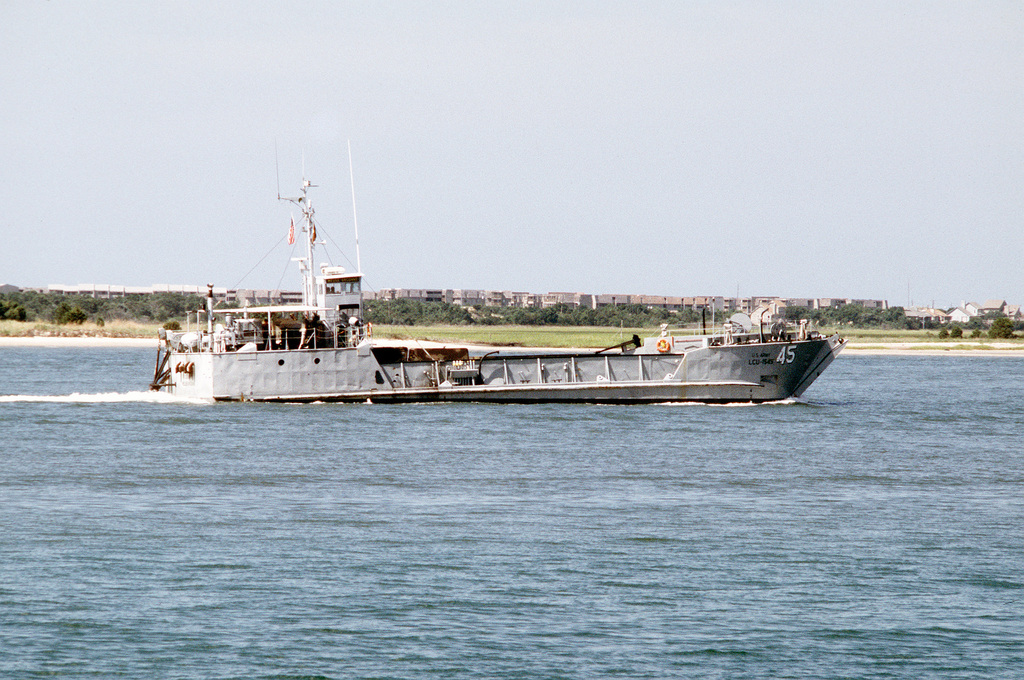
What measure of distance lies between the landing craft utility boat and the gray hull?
0.13 feet

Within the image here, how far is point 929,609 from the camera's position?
16828 millimetres

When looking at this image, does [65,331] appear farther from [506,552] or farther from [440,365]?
[506,552]

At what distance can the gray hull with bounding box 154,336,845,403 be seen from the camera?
45.2 m

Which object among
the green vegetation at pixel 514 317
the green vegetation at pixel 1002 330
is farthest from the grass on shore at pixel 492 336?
the green vegetation at pixel 514 317

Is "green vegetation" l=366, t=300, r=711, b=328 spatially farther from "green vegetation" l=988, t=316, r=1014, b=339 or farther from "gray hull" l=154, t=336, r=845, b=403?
"gray hull" l=154, t=336, r=845, b=403

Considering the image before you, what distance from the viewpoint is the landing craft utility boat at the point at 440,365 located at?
4519 cm

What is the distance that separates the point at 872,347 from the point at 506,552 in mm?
117240

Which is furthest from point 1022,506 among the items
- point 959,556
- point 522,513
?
point 522,513

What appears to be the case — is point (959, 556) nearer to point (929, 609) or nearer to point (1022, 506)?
point (929, 609)

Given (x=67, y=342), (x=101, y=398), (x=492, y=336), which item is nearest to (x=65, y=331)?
(x=67, y=342)

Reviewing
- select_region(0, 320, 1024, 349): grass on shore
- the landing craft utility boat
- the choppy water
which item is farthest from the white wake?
select_region(0, 320, 1024, 349): grass on shore

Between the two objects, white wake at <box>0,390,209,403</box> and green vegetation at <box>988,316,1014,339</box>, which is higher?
white wake at <box>0,390,209,403</box>

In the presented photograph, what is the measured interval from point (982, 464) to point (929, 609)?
18007mm

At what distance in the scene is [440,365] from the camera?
47.1 m
